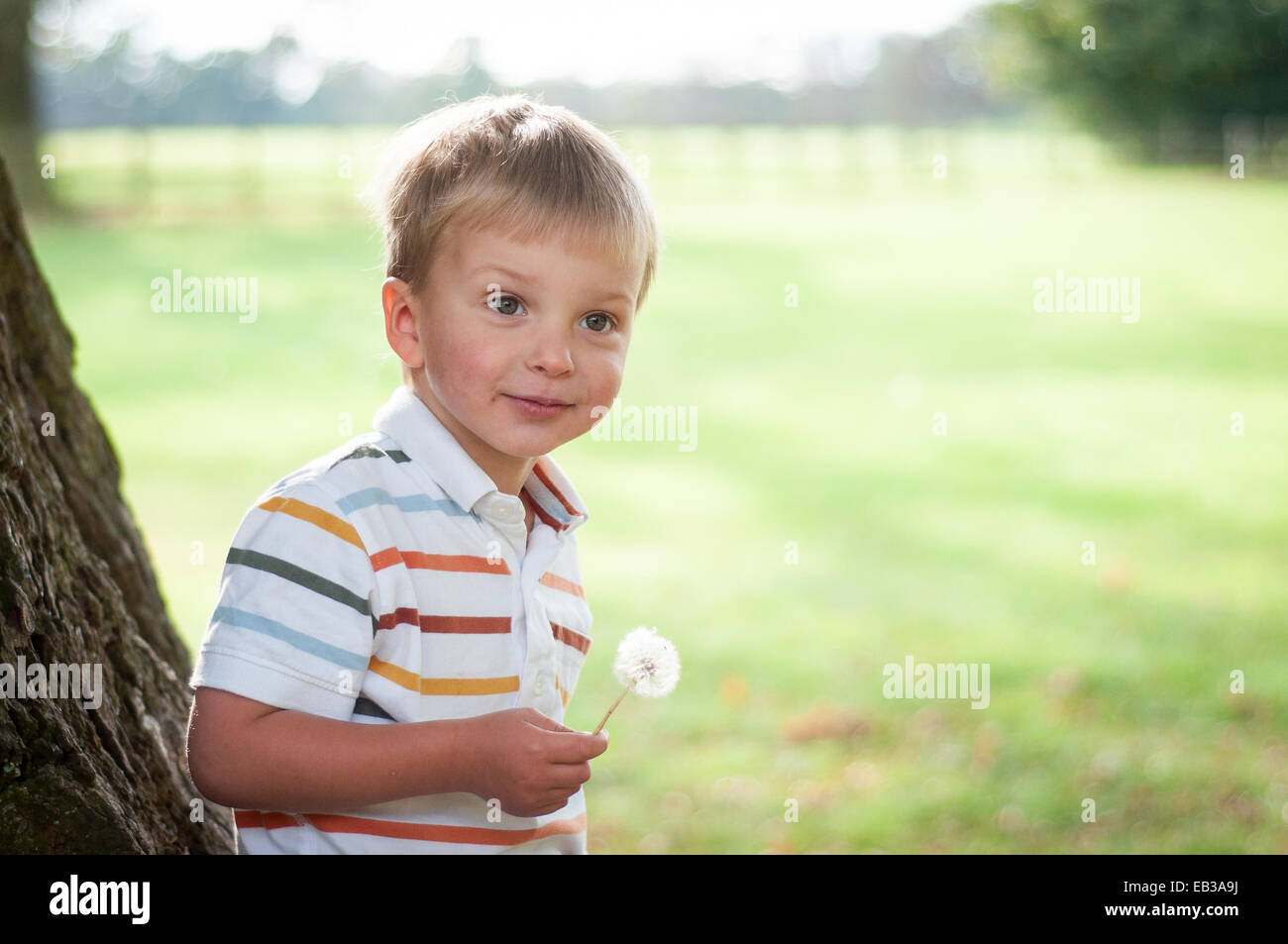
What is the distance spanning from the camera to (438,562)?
1.68m

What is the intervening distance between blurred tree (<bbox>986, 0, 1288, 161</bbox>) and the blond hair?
1286 inches

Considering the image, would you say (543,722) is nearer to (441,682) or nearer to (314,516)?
(441,682)

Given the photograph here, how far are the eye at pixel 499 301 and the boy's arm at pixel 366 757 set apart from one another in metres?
0.56

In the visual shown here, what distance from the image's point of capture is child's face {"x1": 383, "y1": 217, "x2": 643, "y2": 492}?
67.9 inches

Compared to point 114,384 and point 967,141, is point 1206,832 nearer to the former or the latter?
point 114,384

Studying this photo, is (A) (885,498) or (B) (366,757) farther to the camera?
(A) (885,498)

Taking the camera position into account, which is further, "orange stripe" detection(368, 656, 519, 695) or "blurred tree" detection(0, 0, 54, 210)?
"blurred tree" detection(0, 0, 54, 210)

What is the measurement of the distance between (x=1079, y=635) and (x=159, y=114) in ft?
90.4

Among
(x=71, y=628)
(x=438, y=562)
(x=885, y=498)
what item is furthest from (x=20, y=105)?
(x=438, y=562)

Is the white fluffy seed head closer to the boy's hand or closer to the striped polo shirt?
the striped polo shirt

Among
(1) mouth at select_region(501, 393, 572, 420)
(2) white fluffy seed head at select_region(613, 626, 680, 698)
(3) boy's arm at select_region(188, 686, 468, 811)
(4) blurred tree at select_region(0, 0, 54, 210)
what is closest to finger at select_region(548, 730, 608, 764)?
(3) boy's arm at select_region(188, 686, 468, 811)

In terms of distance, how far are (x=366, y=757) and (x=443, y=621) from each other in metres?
0.21
